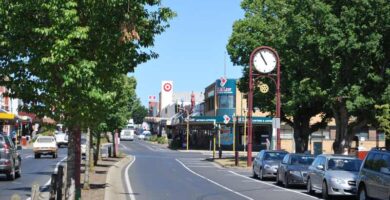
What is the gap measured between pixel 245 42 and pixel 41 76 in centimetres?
3735

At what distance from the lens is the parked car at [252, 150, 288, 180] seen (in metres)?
31.0

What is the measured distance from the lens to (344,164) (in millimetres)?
22672

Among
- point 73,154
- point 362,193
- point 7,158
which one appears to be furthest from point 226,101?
point 73,154

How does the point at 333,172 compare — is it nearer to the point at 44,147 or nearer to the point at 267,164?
the point at 267,164

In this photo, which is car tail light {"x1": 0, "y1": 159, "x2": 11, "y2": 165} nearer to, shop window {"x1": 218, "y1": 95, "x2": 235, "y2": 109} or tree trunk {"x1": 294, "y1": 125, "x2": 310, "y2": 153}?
tree trunk {"x1": 294, "y1": 125, "x2": 310, "y2": 153}

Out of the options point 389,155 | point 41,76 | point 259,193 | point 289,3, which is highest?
Result: point 289,3

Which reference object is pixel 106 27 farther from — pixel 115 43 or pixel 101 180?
pixel 101 180

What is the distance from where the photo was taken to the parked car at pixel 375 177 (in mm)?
16861

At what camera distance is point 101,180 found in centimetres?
2644

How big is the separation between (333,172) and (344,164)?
3.64 ft

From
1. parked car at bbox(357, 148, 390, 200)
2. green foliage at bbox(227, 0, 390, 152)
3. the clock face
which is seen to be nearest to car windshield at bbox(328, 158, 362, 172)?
parked car at bbox(357, 148, 390, 200)

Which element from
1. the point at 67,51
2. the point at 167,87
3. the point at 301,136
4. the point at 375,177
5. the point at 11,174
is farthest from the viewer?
the point at 167,87

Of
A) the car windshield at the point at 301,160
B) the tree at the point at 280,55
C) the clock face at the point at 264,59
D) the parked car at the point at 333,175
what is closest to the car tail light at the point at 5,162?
the car windshield at the point at 301,160

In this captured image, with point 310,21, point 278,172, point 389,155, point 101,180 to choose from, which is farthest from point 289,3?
point 389,155
